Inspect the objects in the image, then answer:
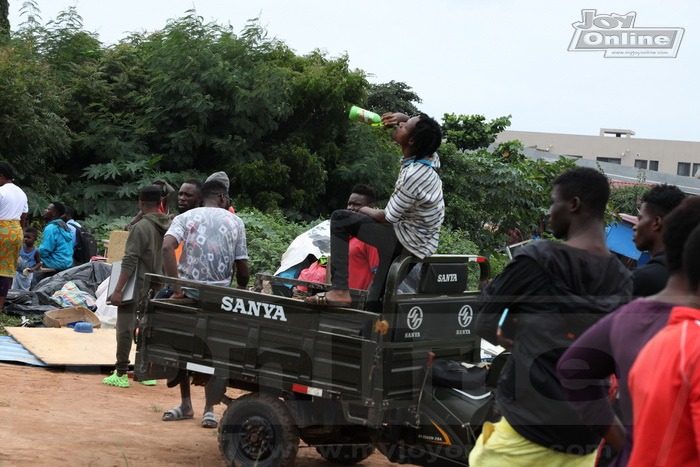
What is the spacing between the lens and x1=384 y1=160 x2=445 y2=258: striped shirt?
5625 mm

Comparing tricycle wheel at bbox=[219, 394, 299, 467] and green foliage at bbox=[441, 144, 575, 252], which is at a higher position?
green foliage at bbox=[441, 144, 575, 252]

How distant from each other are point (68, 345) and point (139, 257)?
7.75 ft

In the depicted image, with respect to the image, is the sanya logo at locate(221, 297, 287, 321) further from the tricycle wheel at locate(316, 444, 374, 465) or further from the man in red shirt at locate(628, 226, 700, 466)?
the man in red shirt at locate(628, 226, 700, 466)

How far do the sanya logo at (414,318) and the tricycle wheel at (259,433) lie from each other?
100 cm

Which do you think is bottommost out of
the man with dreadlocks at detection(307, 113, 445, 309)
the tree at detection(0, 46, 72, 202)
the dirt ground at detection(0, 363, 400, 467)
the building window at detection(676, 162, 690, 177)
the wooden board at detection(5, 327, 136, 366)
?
the dirt ground at detection(0, 363, 400, 467)

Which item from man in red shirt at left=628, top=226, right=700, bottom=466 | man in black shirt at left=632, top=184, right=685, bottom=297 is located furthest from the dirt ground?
man in red shirt at left=628, top=226, right=700, bottom=466

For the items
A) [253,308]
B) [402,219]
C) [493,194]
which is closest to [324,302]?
[253,308]

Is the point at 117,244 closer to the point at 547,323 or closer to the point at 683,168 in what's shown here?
the point at 547,323

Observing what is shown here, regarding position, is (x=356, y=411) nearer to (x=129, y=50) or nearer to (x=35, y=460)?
(x=35, y=460)

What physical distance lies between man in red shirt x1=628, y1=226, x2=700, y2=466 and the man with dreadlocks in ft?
10.7

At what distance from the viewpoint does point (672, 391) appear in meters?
2.30

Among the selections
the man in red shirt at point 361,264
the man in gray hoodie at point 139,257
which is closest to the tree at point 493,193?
the man in gray hoodie at point 139,257

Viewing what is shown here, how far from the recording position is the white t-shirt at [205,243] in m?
7.00

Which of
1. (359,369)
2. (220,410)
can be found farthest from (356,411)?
(220,410)
